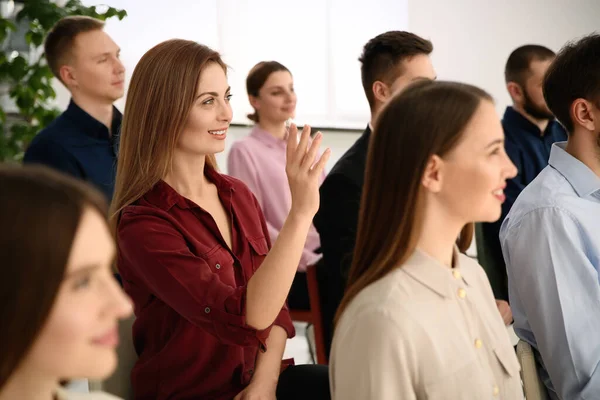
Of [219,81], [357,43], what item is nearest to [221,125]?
[219,81]

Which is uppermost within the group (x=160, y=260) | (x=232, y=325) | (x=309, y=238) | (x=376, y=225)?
(x=376, y=225)

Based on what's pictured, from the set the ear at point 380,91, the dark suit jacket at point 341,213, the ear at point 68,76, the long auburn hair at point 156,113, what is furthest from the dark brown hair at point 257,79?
the long auburn hair at point 156,113

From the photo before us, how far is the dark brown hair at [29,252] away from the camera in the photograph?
0.81 metres

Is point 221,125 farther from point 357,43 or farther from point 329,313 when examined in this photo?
point 357,43

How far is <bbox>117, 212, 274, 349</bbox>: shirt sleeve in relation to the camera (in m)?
1.64

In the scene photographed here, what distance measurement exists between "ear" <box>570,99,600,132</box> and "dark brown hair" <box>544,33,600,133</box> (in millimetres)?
14

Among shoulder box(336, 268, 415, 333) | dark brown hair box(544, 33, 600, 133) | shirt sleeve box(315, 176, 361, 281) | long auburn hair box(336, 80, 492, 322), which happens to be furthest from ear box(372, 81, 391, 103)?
shoulder box(336, 268, 415, 333)

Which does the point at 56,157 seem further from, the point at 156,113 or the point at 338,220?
the point at 156,113

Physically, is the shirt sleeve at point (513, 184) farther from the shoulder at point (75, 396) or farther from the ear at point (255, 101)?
the shoulder at point (75, 396)

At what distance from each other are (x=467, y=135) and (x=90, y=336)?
75 centimetres

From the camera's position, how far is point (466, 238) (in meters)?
1.64

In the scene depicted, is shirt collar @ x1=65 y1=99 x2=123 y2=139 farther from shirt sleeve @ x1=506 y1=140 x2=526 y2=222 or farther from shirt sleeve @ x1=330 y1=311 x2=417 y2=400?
shirt sleeve @ x1=330 y1=311 x2=417 y2=400

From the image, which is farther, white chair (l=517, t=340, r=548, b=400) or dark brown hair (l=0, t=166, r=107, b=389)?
white chair (l=517, t=340, r=548, b=400)

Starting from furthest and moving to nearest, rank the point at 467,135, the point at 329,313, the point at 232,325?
the point at 329,313
the point at 232,325
the point at 467,135
